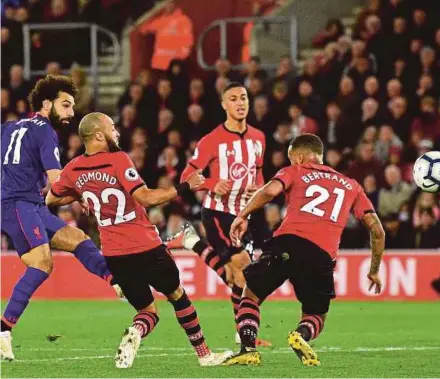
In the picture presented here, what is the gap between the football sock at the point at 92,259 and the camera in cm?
1049

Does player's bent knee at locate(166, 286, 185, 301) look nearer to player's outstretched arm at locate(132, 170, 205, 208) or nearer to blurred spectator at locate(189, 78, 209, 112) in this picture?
player's outstretched arm at locate(132, 170, 205, 208)

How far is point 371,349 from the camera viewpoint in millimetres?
10875

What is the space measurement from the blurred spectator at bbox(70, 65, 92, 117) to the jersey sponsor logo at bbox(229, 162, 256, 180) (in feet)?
25.3

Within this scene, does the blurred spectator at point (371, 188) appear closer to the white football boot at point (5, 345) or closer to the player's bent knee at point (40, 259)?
the player's bent knee at point (40, 259)

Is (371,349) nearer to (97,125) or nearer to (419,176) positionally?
(419,176)

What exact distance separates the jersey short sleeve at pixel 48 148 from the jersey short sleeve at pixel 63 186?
49 cm

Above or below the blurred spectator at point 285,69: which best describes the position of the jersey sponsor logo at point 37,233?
below

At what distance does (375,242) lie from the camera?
9.46m

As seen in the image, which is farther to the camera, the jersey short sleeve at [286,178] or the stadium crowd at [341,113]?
the stadium crowd at [341,113]

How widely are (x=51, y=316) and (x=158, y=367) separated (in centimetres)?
525

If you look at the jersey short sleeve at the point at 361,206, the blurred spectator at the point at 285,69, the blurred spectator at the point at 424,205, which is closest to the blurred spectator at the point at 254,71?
the blurred spectator at the point at 285,69

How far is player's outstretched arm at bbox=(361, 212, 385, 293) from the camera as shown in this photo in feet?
31.0

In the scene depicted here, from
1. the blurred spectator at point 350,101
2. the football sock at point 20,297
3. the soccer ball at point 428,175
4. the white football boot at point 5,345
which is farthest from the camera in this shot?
the blurred spectator at point 350,101

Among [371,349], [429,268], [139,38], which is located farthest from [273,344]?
[139,38]
